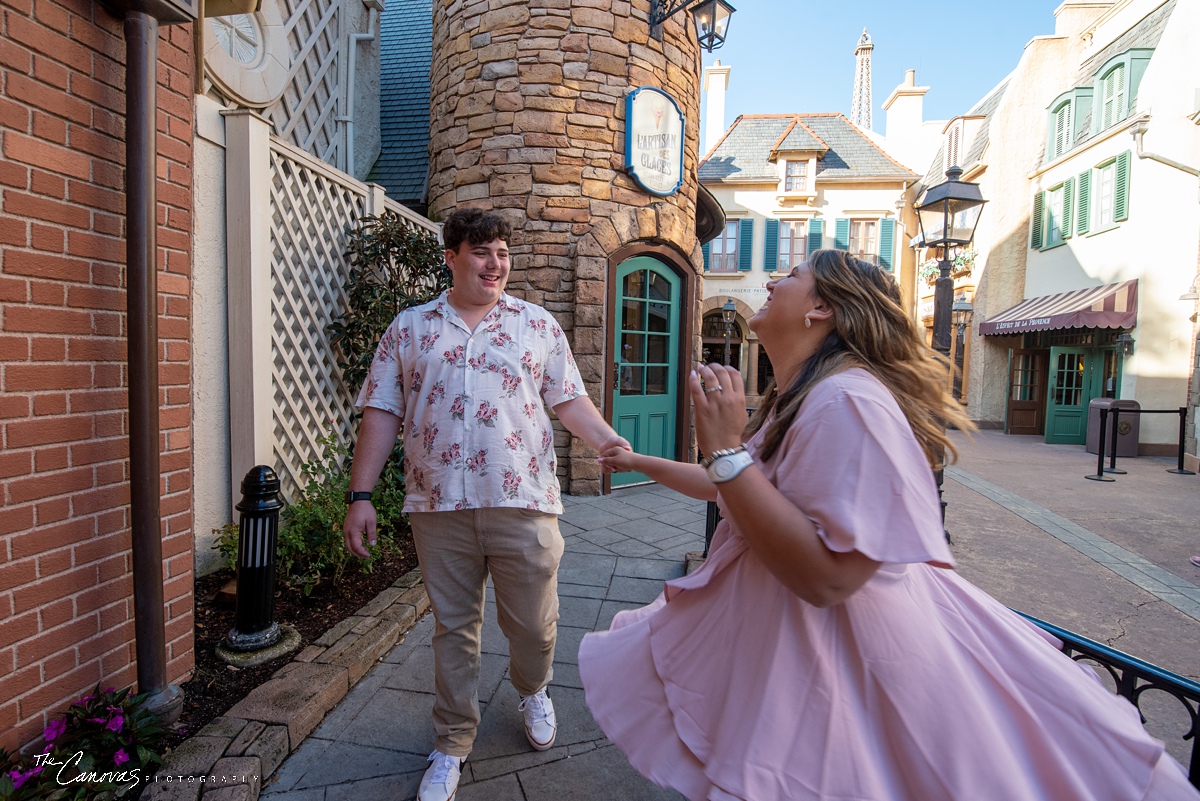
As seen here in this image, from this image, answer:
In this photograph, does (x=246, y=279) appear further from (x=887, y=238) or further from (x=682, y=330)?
(x=887, y=238)

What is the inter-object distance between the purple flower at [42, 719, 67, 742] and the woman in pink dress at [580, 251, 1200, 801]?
1651 mm

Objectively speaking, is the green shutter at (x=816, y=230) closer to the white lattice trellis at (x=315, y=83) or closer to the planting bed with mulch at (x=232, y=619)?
the white lattice trellis at (x=315, y=83)

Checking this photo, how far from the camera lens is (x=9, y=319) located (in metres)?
1.77

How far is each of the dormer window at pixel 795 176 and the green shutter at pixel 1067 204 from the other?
26.9 ft

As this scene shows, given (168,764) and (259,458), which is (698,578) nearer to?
(168,764)

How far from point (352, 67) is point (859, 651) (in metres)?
7.19

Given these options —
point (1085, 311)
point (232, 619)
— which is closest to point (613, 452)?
point (232, 619)

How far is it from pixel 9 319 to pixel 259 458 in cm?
189

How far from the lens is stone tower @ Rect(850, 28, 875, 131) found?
184 ft

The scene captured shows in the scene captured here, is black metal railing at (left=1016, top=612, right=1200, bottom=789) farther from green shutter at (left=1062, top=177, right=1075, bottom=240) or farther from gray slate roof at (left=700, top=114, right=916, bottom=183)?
gray slate roof at (left=700, top=114, right=916, bottom=183)

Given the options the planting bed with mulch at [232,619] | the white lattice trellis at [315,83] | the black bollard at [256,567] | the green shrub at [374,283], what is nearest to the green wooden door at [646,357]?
the green shrub at [374,283]

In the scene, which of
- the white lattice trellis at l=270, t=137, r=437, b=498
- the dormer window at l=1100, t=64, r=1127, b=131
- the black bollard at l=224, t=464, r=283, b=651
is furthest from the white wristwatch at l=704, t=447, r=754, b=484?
the dormer window at l=1100, t=64, r=1127, b=131

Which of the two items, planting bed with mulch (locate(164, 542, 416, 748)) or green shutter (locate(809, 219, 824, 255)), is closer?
planting bed with mulch (locate(164, 542, 416, 748))

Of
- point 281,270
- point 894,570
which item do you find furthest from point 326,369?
point 894,570
